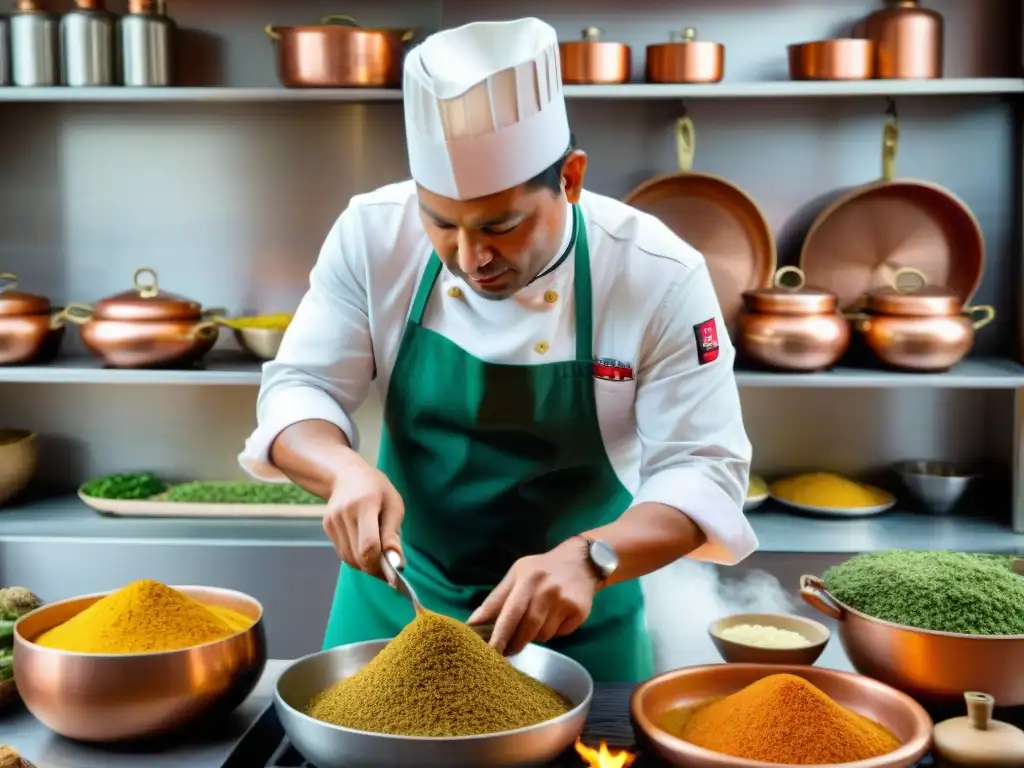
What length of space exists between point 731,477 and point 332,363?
68 cm

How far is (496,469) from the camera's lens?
1.91 meters

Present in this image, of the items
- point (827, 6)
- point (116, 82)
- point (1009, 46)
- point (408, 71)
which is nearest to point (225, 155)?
point (116, 82)

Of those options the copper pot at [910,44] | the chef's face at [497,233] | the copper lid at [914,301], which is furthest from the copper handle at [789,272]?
the chef's face at [497,233]

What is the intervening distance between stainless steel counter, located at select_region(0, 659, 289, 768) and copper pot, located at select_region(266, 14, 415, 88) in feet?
6.97

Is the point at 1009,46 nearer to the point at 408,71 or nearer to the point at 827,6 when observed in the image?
the point at 827,6

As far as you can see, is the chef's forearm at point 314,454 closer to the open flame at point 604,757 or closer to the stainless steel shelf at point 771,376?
the open flame at point 604,757

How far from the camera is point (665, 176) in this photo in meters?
3.34

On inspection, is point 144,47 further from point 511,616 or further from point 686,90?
point 511,616

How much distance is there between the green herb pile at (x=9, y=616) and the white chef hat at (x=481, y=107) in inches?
31.4

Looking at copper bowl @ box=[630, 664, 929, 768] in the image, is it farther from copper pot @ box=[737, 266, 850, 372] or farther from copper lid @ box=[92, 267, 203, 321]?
copper lid @ box=[92, 267, 203, 321]

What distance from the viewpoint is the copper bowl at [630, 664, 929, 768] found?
3.79ft

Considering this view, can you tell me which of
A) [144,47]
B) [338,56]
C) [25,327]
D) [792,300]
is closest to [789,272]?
[792,300]

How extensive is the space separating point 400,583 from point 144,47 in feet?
7.83

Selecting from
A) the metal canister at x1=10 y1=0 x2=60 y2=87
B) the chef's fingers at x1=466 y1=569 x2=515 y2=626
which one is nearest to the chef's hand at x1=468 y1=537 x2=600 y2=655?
the chef's fingers at x1=466 y1=569 x2=515 y2=626
